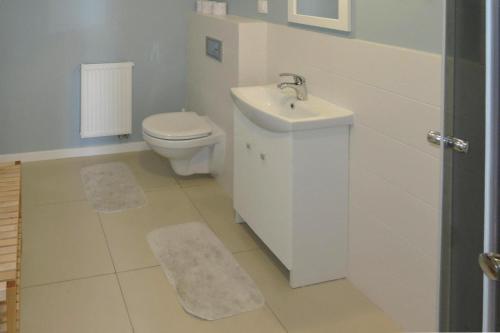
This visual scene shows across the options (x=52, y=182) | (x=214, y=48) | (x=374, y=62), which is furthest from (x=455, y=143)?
(x=52, y=182)

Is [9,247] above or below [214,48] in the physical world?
below

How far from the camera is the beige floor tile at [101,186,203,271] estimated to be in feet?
9.53

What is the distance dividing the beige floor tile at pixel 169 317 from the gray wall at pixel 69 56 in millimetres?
2141

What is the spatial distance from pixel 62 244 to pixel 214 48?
1616mm

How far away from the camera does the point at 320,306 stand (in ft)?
8.09

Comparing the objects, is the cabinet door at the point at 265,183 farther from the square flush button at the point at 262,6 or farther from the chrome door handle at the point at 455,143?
the chrome door handle at the point at 455,143

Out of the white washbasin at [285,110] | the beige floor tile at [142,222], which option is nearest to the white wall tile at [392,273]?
the white washbasin at [285,110]

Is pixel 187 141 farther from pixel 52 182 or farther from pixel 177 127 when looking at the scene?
pixel 52 182

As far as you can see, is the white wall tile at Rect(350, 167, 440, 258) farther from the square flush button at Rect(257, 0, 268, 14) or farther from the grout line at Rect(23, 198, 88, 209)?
the grout line at Rect(23, 198, 88, 209)

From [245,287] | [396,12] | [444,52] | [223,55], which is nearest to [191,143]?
[223,55]

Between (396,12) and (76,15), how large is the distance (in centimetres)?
283

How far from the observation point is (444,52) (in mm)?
1246

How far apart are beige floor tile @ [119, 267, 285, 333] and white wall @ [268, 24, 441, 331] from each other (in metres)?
0.50

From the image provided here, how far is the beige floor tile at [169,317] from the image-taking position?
2.30m
